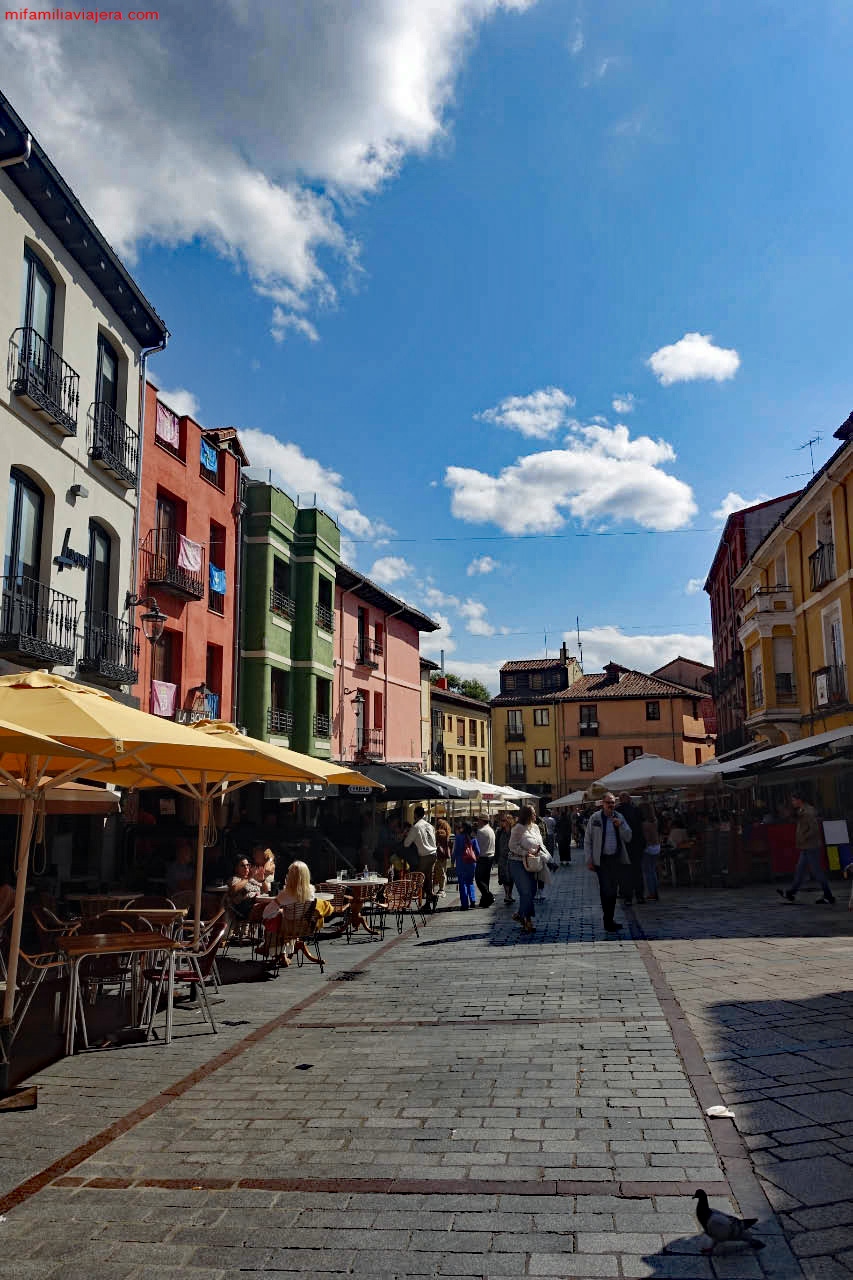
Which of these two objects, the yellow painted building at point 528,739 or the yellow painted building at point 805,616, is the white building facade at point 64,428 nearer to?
the yellow painted building at point 805,616

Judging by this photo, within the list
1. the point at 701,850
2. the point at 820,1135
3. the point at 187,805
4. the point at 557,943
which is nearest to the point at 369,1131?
the point at 820,1135

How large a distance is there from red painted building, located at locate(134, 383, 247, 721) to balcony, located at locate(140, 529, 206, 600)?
21 mm

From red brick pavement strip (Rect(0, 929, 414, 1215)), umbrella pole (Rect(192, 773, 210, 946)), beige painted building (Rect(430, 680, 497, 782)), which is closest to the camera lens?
red brick pavement strip (Rect(0, 929, 414, 1215))

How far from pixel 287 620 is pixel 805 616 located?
14904mm

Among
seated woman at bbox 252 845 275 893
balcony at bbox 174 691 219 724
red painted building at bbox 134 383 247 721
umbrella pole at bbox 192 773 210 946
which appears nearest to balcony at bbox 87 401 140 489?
red painted building at bbox 134 383 247 721

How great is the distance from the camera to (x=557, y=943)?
1176 cm

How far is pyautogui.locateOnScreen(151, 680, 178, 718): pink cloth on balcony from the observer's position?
1930 centimetres

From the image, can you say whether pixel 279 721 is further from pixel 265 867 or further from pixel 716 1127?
pixel 716 1127

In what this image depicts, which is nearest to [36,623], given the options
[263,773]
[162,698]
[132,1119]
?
[162,698]

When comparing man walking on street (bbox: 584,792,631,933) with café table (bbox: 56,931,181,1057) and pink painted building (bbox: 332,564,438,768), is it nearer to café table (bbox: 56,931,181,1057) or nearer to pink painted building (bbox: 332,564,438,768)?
café table (bbox: 56,931,181,1057)

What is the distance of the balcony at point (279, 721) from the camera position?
983 inches

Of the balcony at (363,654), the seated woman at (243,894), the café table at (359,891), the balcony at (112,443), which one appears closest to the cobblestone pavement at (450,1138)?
the seated woman at (243,894)

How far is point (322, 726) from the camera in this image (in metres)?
28.2

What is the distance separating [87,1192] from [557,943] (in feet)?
27.2
